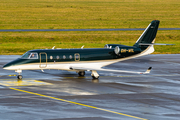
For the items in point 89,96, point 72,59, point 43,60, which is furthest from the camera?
point 72,59

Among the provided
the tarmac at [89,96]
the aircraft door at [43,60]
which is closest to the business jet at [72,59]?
the aircraft door at [43,60]

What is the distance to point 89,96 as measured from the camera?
27.0 meters

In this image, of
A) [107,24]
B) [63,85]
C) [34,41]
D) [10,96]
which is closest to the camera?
[10,96]

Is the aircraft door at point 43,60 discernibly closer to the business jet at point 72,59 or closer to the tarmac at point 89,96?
the business jet at point 72,59

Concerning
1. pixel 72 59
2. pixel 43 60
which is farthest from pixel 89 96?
pixel 72 59

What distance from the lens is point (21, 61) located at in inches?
1385

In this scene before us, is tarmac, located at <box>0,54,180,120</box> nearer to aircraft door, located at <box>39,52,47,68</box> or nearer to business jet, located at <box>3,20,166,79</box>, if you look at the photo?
business jet, located at <box>3,20,166,79</box>

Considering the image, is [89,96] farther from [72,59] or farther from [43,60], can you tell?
[72,59]

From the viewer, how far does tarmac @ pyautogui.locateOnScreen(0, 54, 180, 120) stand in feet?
69.8

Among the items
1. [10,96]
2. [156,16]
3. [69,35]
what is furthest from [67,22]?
[10,96]

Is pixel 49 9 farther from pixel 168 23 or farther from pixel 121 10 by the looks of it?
pixel 168 23

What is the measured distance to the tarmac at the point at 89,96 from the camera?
69.8ft

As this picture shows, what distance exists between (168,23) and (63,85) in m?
85.6

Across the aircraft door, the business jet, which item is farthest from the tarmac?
the aircraft door
